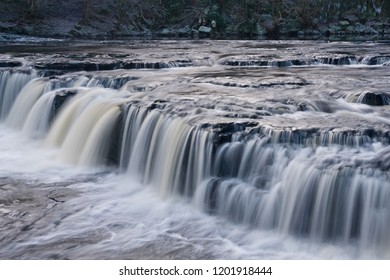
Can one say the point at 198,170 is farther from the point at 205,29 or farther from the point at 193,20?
the point at 193,20

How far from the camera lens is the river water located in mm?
6793

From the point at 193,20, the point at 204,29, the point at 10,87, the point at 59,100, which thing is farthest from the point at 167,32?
the point at 59,100

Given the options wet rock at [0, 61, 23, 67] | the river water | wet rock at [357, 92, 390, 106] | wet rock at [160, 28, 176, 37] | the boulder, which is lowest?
the river water

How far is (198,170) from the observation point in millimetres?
8375

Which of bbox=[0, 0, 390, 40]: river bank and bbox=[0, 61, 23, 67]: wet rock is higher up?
bbox=[0, 0, 390, 40]: river bank

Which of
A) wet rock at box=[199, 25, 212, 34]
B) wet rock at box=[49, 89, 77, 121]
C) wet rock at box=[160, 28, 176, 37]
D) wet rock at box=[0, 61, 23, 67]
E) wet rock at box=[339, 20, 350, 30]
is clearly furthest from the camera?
wet rock at box=[339, 20, 350, 30]

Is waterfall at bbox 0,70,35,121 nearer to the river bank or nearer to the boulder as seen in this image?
the river bank

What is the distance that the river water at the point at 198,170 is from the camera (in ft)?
22.3

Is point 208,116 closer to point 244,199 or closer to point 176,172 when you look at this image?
point 176,172

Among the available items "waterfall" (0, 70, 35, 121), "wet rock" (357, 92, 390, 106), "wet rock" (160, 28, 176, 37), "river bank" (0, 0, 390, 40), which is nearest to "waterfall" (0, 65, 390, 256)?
"wet rock" (357, 92, 390, 106)

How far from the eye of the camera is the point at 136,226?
7.64 meters

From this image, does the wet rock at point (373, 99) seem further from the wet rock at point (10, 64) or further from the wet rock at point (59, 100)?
the wet rock at point (10, 64)

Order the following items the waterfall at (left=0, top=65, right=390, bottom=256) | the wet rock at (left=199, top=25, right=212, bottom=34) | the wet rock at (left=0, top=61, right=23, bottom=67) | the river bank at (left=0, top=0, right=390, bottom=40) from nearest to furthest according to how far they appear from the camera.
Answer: the waterfall at (left=0, top=65, right=390, bottom=256) < the wet rock at (left=0, top=61, right=23, bottom=67) < the river bank at (left=0, top=0, right=390, bottom=40) < the wet rock at (left=199, top=25, right=212, bottom=34)

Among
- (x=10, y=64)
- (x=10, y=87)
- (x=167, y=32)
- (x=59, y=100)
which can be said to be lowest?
(x=59, y=100)
